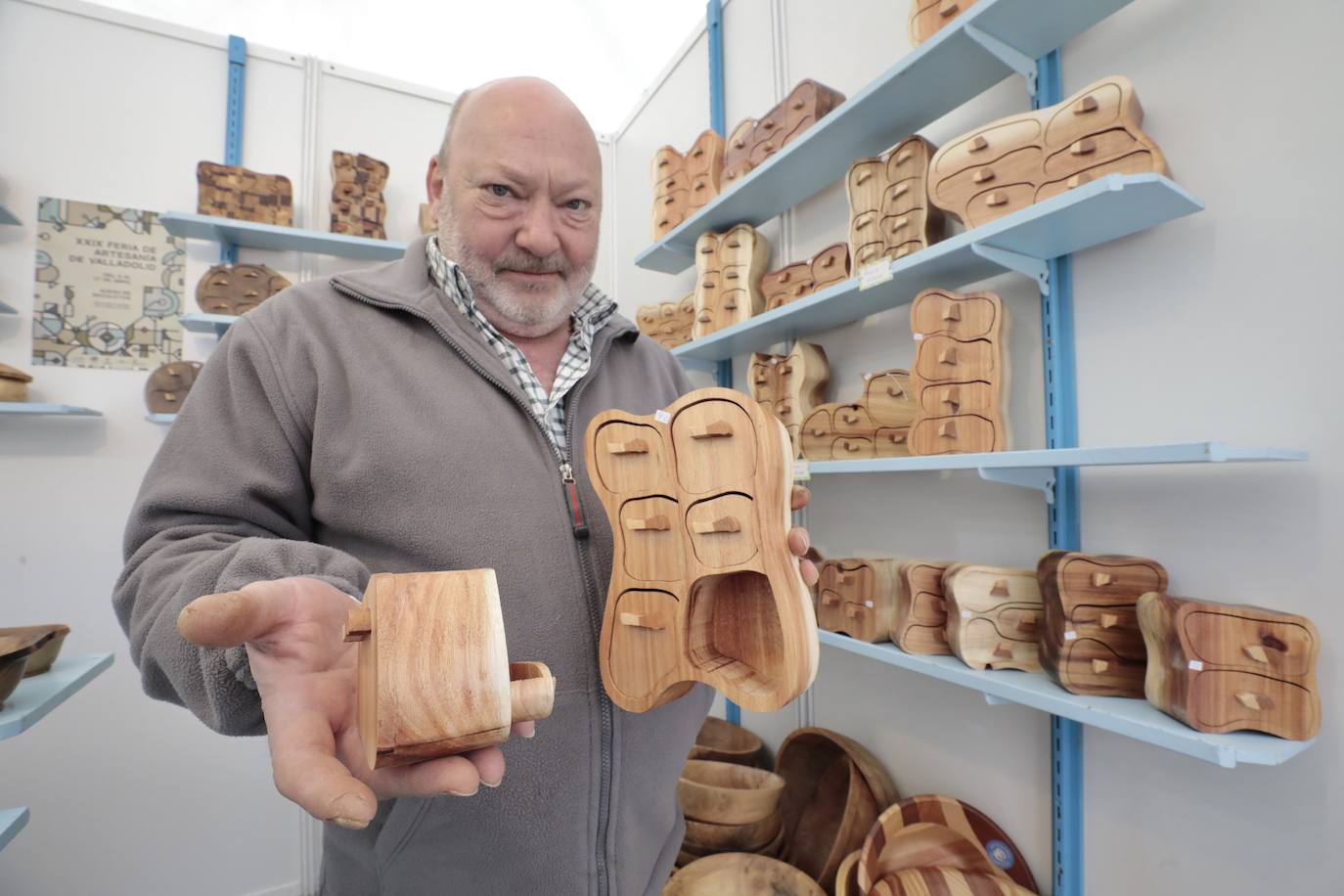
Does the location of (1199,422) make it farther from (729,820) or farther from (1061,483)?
(729,820)

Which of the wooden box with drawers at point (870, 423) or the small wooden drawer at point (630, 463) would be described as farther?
the wooden box with drawers at point (870, 423)

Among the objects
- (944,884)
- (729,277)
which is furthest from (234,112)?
(944,884)

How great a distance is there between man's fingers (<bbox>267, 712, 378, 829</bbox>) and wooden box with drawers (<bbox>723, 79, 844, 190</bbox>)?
168 centimetres

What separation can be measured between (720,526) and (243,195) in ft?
7.97

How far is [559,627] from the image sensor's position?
0.83m

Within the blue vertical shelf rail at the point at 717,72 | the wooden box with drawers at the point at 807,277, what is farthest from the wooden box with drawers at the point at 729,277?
the blue vertical shelf rail at the point at 717,72

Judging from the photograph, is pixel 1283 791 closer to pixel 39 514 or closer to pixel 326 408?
pixel 326 408

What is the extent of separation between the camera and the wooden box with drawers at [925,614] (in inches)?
52.1

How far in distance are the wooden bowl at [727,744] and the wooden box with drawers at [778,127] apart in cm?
173

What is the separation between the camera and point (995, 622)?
122 centimetres

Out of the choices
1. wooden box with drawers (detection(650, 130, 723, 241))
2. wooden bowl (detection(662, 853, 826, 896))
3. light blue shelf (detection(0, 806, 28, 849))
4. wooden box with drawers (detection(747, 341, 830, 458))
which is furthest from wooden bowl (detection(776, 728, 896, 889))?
wooden box with drawers (detection(650, 130, 723, 241))

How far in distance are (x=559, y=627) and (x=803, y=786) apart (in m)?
1.36

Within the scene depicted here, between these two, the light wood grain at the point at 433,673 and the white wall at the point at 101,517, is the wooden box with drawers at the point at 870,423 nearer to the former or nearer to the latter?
the light wood grain at the point at 433,673

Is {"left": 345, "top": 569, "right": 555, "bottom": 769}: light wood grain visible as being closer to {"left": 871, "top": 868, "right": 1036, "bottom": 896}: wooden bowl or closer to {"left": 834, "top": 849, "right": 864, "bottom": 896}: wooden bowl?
{"left": 871, "top": 868, "right": 1036, "bottom": 896}: wooden bowl
